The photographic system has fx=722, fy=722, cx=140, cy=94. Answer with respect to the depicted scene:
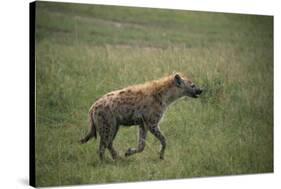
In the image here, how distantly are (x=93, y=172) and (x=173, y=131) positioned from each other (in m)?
1.39

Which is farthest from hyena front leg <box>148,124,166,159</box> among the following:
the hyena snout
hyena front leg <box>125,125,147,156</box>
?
the hyena snout

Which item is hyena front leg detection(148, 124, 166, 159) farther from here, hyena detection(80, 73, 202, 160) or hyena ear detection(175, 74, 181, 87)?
hyena ear detection(175, 74, 181, 87)

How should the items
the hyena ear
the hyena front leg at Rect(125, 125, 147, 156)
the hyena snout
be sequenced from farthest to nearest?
the hyena snout < the hyena ear < the hyena front leg at Rect(125, 125, 147, 156)

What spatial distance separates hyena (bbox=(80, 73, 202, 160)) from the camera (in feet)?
32.1

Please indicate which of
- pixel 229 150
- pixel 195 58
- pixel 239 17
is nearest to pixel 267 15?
pixel 239 17

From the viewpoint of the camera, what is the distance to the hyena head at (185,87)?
10258 mm

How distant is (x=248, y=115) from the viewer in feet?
36.4

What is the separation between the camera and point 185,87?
10.4 m

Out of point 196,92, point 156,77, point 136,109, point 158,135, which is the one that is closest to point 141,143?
point 158,135

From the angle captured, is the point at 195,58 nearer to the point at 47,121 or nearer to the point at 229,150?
the point at 229,150

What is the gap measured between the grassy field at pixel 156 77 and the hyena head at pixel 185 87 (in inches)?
5.1

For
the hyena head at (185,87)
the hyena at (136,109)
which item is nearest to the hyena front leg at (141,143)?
the hyena at (136,109)

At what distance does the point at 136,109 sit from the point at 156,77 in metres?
0.63

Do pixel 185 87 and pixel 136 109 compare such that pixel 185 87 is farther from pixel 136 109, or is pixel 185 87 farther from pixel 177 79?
pixel 136 109
